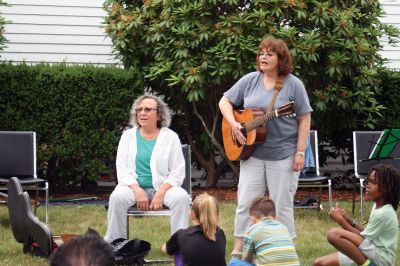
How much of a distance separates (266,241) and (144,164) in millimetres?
1968

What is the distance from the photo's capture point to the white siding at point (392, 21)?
1220 cm

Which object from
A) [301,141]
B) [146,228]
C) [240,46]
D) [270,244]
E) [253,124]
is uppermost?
[240,46]

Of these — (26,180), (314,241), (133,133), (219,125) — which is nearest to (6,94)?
(26,180)

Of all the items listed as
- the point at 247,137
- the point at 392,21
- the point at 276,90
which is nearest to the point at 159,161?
the point at 247,137

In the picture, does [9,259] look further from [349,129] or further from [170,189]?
[349,129]

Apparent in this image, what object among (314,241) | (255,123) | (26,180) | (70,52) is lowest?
(314,241)

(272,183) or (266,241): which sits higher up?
(272,183)

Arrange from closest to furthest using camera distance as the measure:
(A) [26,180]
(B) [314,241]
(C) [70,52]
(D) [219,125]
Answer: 1. (B) [314,241]
2. (A) [26,180]
3. (D) [219,125]
4. (C) [70,52]

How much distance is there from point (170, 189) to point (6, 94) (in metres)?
3.83

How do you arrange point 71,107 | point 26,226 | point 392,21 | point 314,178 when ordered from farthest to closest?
point 392,21, point 71,107, point 314,178, point 26,226

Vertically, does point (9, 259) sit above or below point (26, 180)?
below

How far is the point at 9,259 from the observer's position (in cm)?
624

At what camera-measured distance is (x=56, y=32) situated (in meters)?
11.2

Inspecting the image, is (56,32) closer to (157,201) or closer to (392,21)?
(392,21)
